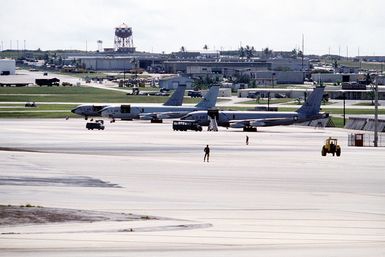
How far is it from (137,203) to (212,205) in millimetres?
3723

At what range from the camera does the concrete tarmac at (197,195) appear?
149ft

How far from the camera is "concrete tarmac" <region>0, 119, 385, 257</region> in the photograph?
149 feet

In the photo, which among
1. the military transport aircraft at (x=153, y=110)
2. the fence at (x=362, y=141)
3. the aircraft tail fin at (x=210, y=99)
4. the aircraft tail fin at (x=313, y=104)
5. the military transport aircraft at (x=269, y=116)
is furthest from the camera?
the aircraft tail fin at (x=210, y=99)

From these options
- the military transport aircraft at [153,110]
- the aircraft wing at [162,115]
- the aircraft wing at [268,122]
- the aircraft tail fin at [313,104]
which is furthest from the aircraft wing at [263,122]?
the military transport aircraft at [153,110]

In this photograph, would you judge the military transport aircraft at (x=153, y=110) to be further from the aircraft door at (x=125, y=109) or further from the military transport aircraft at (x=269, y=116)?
the military transport aircraft at (x=269, y=116)

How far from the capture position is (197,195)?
201 feet

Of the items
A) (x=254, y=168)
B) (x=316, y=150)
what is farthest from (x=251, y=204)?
(x=316, y=150)

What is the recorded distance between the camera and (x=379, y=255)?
1722 inches

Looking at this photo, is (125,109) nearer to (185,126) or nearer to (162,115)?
(162,115)

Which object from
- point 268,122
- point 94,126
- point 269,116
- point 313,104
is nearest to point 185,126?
point 268,122

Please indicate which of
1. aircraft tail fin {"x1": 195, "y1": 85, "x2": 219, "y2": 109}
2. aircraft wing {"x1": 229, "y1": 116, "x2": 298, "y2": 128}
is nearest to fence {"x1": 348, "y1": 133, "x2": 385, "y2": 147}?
aircraft wing {"x1": 229, "y1": 116, "x2": 298, "y2": 128}

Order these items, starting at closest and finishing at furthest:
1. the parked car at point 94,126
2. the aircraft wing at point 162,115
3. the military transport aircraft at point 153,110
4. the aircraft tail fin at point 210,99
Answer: the parked car at point 94,126 < the aircraft wing at point 162,115 < the military transport aircraft at point 153,110 < the aircraft tail fin at point 210,99

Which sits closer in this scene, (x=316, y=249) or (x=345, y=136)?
(x=316, y=249)

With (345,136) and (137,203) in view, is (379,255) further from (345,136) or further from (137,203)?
(345,136)
